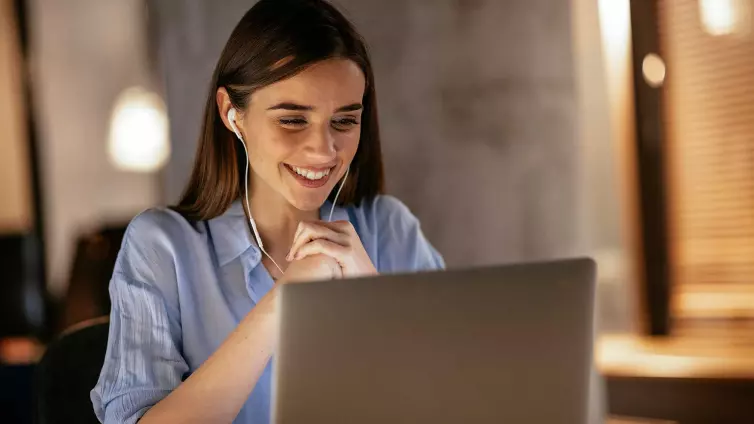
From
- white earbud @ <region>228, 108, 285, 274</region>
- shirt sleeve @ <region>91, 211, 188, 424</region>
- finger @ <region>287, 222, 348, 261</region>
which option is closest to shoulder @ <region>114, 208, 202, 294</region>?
shirt sleeve @ <region>91, 211, 188, 424</region>

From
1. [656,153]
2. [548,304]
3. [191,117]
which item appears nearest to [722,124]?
[656,153]

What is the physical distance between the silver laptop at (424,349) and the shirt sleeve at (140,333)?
1.59ft

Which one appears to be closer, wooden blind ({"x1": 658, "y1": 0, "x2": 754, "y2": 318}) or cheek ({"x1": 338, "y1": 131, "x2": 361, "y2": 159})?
cheek ({"x1": 338, "y1": 131, "x2": 361, "y2": 159})

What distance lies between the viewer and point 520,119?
199cm

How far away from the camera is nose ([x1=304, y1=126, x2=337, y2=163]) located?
140 cm

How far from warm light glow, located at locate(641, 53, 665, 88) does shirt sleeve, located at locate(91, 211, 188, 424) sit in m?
1.81

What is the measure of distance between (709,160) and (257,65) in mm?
1744

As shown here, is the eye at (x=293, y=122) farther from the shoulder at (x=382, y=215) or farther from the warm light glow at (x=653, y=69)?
the warm light glow at (x=653, y=69)

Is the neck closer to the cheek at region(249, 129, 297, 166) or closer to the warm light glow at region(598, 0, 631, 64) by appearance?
the cheek at region(249, 129, 297, 166)

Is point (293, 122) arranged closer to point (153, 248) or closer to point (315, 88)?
point (315, 88)

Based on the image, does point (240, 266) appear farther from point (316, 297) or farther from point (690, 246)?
point (690, 246)

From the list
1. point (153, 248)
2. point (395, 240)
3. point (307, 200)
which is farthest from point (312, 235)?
point (395, 240)

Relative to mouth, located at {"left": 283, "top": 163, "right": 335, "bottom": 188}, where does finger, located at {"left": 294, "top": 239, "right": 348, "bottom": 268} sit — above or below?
below

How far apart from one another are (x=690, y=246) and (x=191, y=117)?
1.70 m
